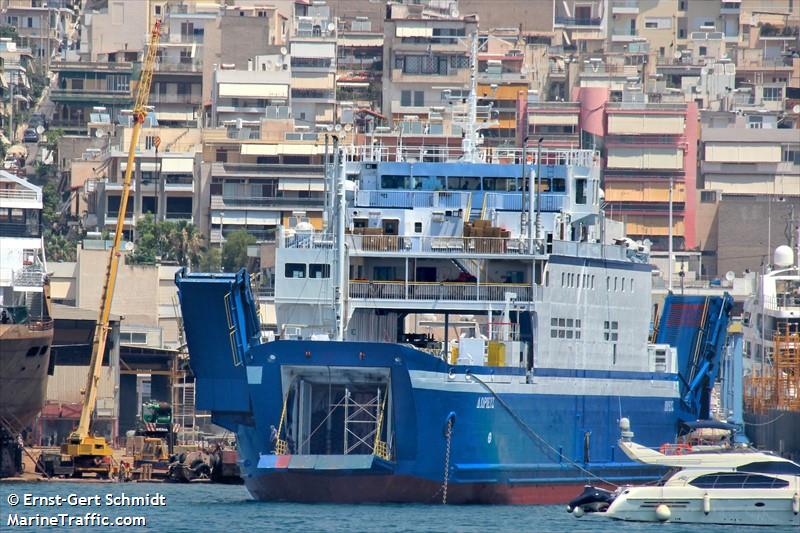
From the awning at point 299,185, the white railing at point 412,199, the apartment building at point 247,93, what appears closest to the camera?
the white railing at point 412,199

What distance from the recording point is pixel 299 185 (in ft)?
385

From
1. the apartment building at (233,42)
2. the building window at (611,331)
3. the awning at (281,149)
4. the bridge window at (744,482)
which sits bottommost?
the bridge window at (744,482)

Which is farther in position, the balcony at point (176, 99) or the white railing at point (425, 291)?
the balcony at point (176, 99)

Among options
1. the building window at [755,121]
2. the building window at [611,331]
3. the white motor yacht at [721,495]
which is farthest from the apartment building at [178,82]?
the white motor yacht at [721,495]

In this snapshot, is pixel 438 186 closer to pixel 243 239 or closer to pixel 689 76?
pixel 243 239

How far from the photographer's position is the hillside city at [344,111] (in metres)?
117

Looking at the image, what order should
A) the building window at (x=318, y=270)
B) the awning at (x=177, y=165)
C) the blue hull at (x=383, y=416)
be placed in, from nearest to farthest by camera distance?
the blue hull at (x=383, y=416), the building window at (x=318, y=270), the awning at (x=177, y=165)

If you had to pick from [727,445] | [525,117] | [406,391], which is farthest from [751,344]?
[525,117]

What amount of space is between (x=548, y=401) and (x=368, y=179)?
827 centimetres

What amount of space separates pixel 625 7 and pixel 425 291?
95.0 m

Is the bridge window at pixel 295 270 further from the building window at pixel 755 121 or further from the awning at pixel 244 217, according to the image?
the building window at pixel 755 121

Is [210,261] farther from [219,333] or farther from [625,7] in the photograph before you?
[625,7]

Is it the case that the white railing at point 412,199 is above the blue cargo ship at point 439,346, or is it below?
above

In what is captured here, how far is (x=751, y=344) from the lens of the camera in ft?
286
